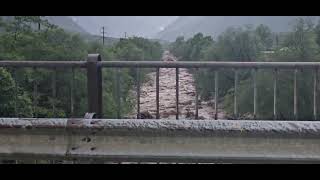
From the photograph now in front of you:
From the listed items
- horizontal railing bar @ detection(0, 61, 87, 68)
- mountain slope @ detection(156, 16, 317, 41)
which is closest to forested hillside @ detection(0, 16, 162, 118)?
horizontal railing bar @ detection(0, 61, 87, 68)

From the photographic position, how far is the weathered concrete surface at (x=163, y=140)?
8.53ft

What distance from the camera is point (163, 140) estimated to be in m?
2.64

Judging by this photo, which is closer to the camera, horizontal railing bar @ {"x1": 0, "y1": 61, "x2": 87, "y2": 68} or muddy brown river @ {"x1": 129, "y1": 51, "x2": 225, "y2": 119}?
horizontal railing bar @ {"x1": 0, "y1": 61, "x2": 87, "y2": 68}

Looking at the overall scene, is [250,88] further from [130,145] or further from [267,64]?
[130,145]

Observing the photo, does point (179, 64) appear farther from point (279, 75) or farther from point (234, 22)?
point (234, 22)

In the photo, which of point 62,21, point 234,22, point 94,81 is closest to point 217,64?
point 94,81

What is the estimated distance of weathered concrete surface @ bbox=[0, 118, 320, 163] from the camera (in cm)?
260

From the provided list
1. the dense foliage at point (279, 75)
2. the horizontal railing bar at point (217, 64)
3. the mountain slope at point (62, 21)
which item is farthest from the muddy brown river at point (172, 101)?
the horizontal railing bar at point (217, 64)

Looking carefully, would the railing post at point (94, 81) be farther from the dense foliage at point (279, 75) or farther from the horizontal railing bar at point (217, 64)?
the dense foliage at point (279, 75)

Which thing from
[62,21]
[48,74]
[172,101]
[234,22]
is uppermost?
[234,22]

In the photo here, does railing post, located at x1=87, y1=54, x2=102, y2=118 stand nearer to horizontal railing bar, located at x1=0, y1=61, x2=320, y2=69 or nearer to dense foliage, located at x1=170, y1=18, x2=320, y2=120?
horizontal railing bar, located at x1=0, y1=61, x2=320, y2=69
